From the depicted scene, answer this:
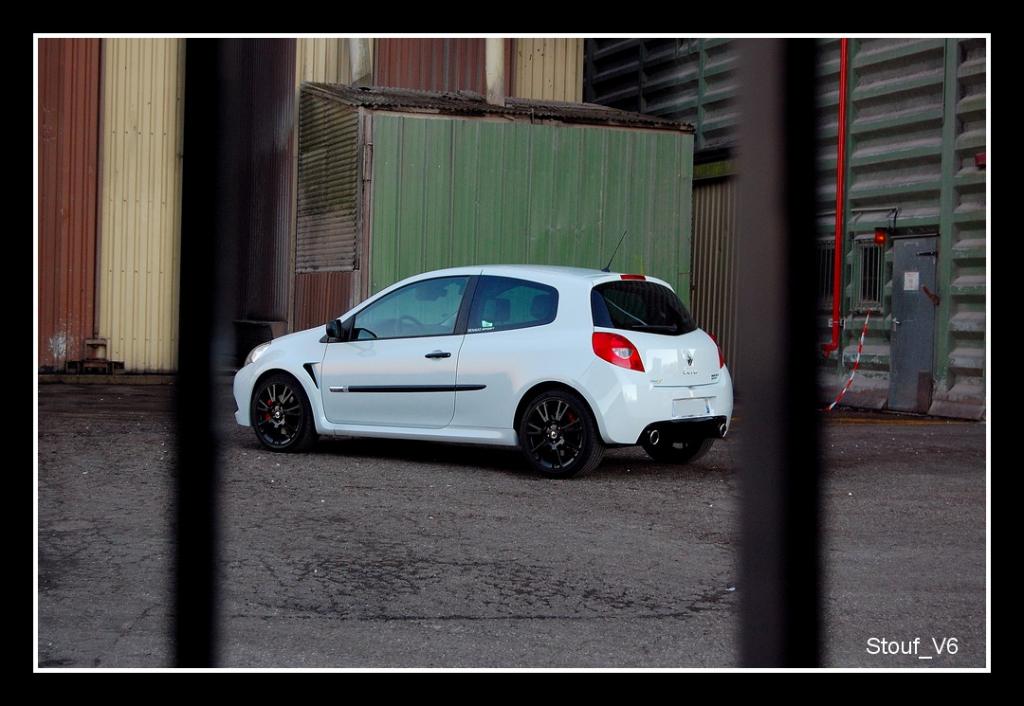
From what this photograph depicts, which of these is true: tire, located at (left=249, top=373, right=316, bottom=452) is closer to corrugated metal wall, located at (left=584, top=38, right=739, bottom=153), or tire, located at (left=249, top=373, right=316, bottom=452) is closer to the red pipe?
the red pipe

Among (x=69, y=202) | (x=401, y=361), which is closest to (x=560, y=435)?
(x=401, y=361)

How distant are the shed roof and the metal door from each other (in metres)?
2.64

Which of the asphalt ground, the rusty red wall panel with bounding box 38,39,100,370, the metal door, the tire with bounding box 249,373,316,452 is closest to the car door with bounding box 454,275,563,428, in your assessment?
the asphalt ground

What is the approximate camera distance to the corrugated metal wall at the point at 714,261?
15859mm

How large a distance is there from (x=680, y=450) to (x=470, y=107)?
543cm

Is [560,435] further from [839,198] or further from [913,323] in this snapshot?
[839,198]

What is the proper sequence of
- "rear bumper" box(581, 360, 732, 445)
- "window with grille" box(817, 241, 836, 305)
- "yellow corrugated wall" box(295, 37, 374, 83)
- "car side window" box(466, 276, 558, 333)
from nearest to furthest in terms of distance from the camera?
1. "rear bumper" box(581, 360, 732, 445)
2. "car side window" box(466, 276, 558, 333)
3. "window with grille" box(817, 241, 836, 305)
4. "yellow corrugated wall" box(295, 37, 374, 83)

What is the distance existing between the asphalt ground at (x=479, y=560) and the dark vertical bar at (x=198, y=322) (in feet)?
0.07

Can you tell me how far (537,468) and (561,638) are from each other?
3.97 metres

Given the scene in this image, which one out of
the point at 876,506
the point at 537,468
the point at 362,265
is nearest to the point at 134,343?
the point at 362,265

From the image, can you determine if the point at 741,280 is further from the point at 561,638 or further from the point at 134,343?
the point at 134,343

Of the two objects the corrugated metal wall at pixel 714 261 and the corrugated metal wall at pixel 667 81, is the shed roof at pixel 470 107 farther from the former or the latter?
the corrugated metal wall at pixel 714 261

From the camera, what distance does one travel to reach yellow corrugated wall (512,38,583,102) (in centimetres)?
1739

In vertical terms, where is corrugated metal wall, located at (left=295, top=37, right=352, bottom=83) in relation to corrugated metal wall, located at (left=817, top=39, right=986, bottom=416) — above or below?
above
